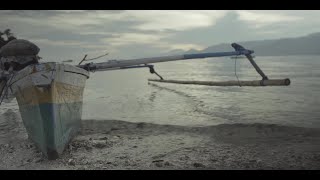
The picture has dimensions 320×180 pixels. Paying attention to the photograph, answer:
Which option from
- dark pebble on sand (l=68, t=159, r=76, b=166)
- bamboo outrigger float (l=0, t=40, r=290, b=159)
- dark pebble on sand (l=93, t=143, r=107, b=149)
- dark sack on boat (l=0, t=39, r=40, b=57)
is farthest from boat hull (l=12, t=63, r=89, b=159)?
dark sack on boat (l=0, t=39, r=40, b=57)

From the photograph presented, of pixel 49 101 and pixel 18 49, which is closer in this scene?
pixel 49 101

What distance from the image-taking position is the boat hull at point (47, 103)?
801 cm

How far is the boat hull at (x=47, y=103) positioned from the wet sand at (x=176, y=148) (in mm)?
367

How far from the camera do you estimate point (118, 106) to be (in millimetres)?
19359

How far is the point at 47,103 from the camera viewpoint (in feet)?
26.3

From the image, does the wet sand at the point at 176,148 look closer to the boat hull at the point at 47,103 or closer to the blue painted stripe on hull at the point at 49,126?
the blue painted stripe on hull at the point at 49,126

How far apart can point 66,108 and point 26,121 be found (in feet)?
3.92

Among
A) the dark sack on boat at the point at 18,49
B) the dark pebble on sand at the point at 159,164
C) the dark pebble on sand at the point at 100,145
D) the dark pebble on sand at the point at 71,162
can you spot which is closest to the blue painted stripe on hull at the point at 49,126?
the dark pebble on sand at the point at 71,162

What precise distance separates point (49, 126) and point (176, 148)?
3103 millimetres

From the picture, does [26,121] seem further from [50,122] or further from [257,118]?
[257,118]

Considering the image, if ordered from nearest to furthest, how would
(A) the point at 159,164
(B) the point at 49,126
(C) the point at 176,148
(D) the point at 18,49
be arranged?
(A) the point at 159,164 → (B) the point at 49,126 → (C) the point at 176,148 → (D) the point at 18,49

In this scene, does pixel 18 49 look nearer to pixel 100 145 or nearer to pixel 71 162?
pixel 100 145

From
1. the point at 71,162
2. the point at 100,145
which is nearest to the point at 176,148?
the point at 100,145

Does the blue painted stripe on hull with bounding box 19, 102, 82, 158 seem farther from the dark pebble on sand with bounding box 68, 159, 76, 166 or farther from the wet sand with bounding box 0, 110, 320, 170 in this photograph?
the dark pebble on sand with bounding box 68, 159, 76, 166
